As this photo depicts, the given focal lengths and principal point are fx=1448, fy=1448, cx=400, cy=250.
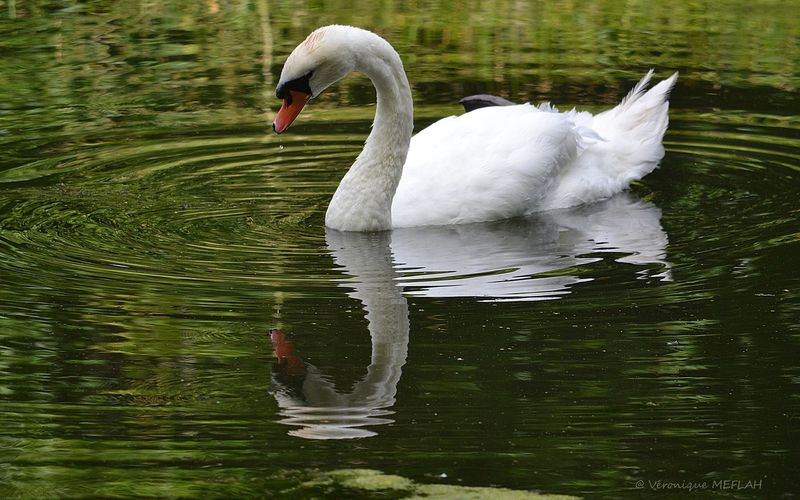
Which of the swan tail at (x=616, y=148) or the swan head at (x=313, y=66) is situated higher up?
the swan head at (x=313, y=66)

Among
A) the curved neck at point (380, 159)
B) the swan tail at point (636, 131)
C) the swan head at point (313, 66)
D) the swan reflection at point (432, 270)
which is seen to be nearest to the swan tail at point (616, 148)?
the swan tail at point (636, 131)

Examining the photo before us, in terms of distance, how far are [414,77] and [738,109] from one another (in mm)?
2921

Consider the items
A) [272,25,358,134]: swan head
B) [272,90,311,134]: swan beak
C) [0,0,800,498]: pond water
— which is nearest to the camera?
[0,0,800,498]: pond water

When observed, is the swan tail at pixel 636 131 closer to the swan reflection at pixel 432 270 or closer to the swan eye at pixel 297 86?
the swan reflection at pixel 432 270

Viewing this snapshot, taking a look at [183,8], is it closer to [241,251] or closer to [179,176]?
[179,176]

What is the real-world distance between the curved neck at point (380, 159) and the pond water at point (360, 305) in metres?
0.19

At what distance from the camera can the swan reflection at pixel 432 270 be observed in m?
5.42

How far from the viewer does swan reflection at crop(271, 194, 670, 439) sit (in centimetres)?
542

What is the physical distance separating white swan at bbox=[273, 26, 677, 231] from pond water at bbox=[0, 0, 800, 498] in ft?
0.58

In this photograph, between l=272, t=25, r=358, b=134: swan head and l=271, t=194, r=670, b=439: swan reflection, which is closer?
l=271, t=194, r=670, b=439: swan reflection

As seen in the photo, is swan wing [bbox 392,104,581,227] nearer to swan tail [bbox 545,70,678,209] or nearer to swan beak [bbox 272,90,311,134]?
swan tail [bbox 545,70,678,209]

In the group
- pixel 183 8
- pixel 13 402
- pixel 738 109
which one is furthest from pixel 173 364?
pixel 183 8

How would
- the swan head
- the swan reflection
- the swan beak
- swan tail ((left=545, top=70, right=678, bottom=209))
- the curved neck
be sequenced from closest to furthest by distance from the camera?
the swan reflection < the swan head < the swan beak < the curved neck < swan tail ((left=545, top=70, right=678, bottom=209))

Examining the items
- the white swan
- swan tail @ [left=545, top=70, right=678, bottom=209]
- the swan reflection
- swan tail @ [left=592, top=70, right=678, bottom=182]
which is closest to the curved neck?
the white swan
